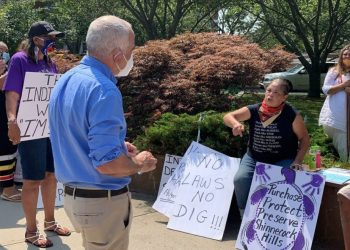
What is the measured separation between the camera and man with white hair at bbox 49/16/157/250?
2232 millimetres

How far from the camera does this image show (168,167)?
5.51 metres

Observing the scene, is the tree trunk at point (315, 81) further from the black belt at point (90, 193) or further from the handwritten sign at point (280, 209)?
the black belt at point (90, 193)

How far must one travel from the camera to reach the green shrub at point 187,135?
5.27 m

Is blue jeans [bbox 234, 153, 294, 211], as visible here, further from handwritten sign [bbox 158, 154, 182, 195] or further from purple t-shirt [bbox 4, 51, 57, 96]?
Answer: purple t-shirt [bbox 4, 51, 57, 96]

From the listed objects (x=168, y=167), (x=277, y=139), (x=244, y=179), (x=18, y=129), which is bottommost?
(x=168, y=167)

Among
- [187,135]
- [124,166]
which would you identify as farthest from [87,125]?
[187,135]

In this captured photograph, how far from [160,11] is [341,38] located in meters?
7.34

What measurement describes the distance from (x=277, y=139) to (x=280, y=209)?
62 centimetres

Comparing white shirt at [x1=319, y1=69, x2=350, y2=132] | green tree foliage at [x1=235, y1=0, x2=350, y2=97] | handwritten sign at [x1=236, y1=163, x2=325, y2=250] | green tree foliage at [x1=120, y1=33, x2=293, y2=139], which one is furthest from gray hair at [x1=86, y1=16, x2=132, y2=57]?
green tree foliage at [x1=235, y1=0, x2=350, y2=97]

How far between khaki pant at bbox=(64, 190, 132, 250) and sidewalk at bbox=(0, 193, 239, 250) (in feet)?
5.72

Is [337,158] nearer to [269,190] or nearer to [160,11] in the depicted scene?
[269,190]

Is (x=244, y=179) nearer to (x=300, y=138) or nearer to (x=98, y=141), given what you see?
(x=300, y=138)

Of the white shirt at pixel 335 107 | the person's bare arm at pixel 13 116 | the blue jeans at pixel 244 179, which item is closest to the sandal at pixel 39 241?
the person's bare arm at pixel 13 116

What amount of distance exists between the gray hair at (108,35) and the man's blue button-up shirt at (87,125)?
7 cm
